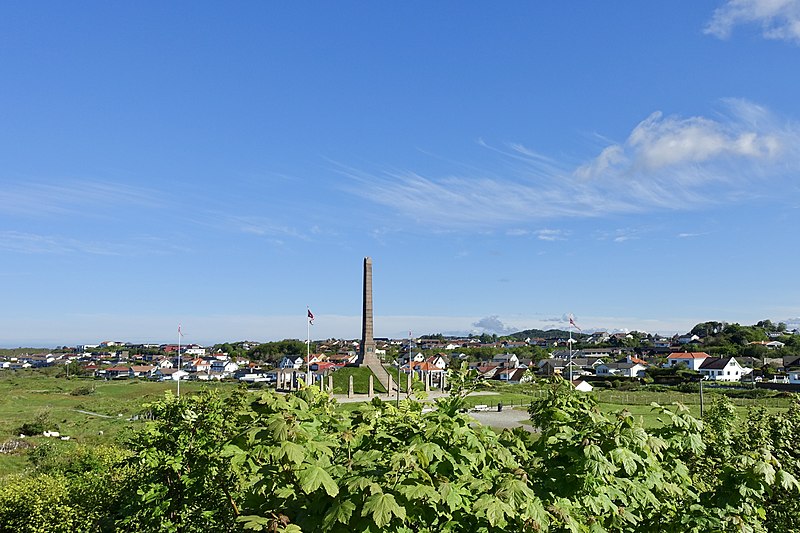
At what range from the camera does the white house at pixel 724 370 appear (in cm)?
11638

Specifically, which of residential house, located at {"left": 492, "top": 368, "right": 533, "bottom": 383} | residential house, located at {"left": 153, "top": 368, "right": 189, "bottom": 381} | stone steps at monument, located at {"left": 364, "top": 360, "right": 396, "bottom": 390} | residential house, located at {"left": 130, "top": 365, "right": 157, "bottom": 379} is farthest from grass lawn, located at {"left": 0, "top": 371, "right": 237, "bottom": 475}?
residential house, located at {"left": 492, "top": 368, "right": 533, "bottom": 383}

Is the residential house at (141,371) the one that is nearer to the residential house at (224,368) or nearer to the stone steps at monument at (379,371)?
the residential house at (224,368)

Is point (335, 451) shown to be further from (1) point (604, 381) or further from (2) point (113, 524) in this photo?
(1) point (604, 381)

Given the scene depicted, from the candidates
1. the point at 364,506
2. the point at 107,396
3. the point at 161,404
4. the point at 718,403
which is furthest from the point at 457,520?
the point at 107,396

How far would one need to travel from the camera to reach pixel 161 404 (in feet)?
37.7

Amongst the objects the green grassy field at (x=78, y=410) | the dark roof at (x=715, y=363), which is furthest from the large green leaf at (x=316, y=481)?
the dark roof at (x=715, y=363)

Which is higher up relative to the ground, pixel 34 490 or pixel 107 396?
pixel 34 490

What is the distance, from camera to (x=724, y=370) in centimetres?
11675

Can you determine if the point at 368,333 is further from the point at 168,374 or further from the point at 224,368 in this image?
the point at 224,368

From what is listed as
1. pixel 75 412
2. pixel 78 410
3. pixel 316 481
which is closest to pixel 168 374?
pixel 78 410

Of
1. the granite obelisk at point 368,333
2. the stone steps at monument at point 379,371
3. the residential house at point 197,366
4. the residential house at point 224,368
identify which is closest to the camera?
the stone steps at monument at point 379,371

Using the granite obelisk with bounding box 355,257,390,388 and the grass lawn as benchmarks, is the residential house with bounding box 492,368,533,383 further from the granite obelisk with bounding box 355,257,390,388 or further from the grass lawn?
the grass lawn

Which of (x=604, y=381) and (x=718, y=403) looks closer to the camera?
(x=718, y=403)

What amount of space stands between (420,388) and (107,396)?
311 feet
